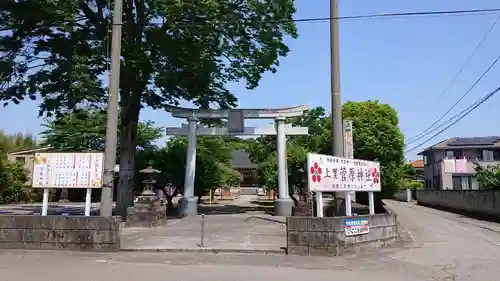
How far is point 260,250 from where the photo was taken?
1099 centimetres

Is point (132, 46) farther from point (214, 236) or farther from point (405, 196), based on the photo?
point (405, 196)

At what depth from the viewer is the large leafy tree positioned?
17.8 meters

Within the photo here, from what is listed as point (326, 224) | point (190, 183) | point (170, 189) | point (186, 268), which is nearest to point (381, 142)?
point (190, 183)

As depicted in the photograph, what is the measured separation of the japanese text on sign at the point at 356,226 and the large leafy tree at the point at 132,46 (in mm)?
10422

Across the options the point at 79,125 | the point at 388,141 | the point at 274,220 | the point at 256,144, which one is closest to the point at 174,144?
the point at 256,144

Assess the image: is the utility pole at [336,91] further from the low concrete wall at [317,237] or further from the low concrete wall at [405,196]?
the low concrete wall at [405,196]

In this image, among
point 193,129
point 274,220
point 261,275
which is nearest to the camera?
point 261,275

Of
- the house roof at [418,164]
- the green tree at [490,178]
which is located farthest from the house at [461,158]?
the house roof at [418,164]

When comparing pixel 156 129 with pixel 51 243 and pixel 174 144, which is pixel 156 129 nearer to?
pixel 174 144

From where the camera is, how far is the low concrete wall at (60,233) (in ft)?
36.9

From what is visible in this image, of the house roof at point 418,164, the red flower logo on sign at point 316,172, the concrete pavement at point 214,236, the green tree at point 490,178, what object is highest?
the house roof at point 418,164

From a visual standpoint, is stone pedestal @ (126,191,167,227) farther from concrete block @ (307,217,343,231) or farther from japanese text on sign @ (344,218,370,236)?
japanese text on sign @ (344,218,370,236)

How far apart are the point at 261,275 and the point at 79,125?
3579 cm

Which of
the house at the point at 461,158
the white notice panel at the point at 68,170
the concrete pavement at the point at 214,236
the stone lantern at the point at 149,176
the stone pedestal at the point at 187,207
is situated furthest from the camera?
the house at the point at 461,158
